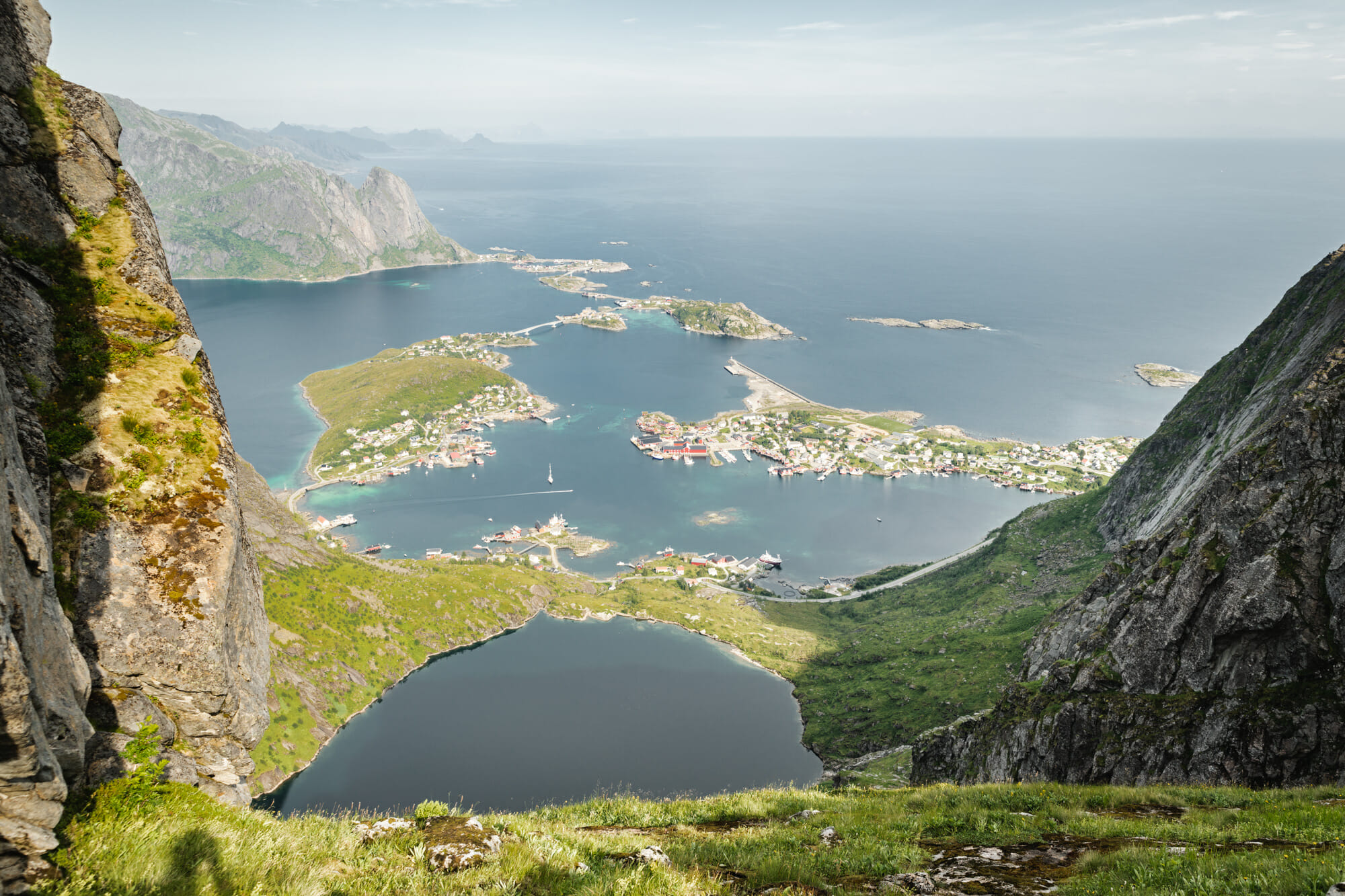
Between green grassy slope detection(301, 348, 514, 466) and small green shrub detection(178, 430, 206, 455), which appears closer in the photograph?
small green shrub detection(178, 430, 206, 455)

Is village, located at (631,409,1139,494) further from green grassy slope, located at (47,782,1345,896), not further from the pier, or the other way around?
green grassy slope, located at (47,782,1345,896)

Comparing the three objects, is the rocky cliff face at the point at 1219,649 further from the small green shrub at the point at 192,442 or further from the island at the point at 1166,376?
the island at the point at 1166,376

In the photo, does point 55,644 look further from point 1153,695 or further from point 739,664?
point 739,664

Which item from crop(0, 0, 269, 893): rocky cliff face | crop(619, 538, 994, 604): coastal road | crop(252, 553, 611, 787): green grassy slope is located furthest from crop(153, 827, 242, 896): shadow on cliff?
crop(619, 538, 994, 604): coastal road

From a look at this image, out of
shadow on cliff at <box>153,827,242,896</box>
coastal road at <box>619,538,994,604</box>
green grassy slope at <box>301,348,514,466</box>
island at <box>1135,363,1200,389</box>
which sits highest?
shadow on cliff at <box>153,827,242,896</box>

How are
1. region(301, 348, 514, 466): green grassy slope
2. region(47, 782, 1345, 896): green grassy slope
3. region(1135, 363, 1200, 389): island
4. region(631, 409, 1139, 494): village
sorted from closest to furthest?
region(47, 782, 1345, 896): green grassy slope, region(631, 409, 1139, 494): village, region(301, 348, 514, 466): green grassy slope, region(1135, 363, 1200, 389): island

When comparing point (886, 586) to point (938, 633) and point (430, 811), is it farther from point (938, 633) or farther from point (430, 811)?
A: point (430, 811)
